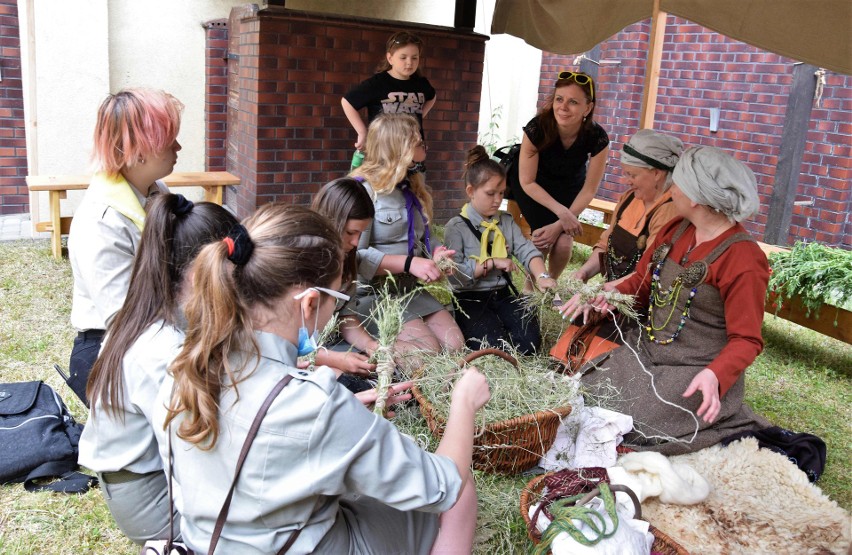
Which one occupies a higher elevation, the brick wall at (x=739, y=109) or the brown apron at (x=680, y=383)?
the brick wall at (x=739, y=109)

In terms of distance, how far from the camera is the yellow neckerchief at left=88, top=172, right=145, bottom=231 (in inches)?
111

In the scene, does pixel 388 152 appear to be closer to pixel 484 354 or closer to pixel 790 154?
pixel 484 354

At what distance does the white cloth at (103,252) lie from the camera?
2732mm

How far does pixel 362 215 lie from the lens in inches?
137

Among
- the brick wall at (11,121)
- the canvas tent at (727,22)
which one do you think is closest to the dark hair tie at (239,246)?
the canvas tent at (727,22)

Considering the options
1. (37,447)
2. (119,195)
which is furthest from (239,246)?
(37,447)

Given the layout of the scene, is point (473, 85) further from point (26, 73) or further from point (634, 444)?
point (634, 444)

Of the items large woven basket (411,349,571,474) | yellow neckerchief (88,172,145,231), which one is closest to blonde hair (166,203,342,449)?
large woven basket (411,349,571,474)

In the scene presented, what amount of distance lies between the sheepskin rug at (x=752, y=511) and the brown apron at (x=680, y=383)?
0.09 meters

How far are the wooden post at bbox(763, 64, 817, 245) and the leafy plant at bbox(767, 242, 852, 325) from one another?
10.1 feet

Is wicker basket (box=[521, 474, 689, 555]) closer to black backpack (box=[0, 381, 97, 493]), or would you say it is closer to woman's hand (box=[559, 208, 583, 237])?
black backpack (box=[0, 381, 97, 493])

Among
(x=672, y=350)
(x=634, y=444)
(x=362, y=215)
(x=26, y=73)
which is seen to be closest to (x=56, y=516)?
→ (x=362, y=215)

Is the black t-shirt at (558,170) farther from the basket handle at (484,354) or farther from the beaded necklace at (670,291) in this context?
the basket handle at (484,354)

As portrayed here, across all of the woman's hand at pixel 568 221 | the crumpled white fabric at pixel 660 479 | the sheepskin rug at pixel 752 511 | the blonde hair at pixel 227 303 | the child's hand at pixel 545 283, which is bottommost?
the sheepskin rug at pixel 752 511
